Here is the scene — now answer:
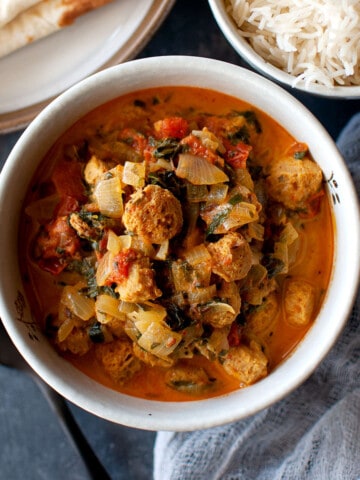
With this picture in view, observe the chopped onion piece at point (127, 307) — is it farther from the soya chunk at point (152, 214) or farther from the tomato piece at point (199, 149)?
the tomato piece at point (199, 149)

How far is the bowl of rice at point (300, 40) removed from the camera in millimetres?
2332

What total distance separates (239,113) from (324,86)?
0.40 m

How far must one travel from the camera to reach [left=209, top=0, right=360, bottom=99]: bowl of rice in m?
2.33

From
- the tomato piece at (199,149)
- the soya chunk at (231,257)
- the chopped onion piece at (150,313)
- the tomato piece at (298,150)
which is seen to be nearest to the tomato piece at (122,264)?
the chopped onion piece at (150,313)

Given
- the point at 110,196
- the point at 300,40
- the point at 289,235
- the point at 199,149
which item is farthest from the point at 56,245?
the point at 300,40

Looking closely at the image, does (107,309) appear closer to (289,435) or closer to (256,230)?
(256,230)

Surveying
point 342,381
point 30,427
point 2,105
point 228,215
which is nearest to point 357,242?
point 228,215

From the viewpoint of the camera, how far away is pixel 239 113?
85.2 inches

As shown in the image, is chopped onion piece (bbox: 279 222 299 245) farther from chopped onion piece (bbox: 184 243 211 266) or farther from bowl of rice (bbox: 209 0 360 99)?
bowl of rice (bbox: 209 0 360 99)

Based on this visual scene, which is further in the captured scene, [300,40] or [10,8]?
[10,8]

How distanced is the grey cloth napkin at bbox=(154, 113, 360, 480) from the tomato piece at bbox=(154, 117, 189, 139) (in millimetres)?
878

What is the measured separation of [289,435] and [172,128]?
1.44 meters

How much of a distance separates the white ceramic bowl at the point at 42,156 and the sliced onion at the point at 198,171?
0.29 m

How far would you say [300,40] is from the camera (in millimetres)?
2434
